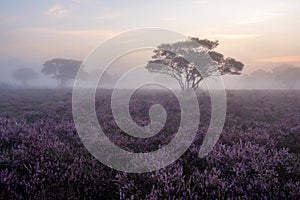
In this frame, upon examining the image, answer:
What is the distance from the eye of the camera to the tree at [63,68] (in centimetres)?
9188

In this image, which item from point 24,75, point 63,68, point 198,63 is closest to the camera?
point 198,63

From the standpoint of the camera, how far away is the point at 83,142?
6684 millimetres

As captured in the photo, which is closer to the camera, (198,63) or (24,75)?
(198,63)

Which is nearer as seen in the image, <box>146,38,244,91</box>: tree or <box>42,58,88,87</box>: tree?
<box>146,38,244,91</box>: tree

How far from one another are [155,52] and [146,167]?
88.4 ft

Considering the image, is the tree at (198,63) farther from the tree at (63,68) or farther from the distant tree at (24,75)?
the distant tree at (24,75)

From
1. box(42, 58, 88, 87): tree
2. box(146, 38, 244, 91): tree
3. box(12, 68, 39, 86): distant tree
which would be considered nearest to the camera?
box(146, 38, 244, 91): tree

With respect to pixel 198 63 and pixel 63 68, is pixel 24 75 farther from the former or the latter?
pixel 198 63

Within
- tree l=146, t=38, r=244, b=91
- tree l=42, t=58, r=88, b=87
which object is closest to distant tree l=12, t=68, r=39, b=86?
tree l=42, t=58, r=88, b=87

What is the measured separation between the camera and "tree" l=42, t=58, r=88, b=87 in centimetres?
9188

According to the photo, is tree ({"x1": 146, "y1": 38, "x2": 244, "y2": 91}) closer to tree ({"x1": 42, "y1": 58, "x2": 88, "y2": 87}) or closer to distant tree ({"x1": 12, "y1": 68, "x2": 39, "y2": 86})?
tree ({"x1": 42, "y1": 58, "x2": 88, "y2": 87})

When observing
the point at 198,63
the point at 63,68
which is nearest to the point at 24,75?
the point at 63,68

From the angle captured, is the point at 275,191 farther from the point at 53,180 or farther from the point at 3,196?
the point at 3,196

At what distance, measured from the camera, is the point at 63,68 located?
92625mm
